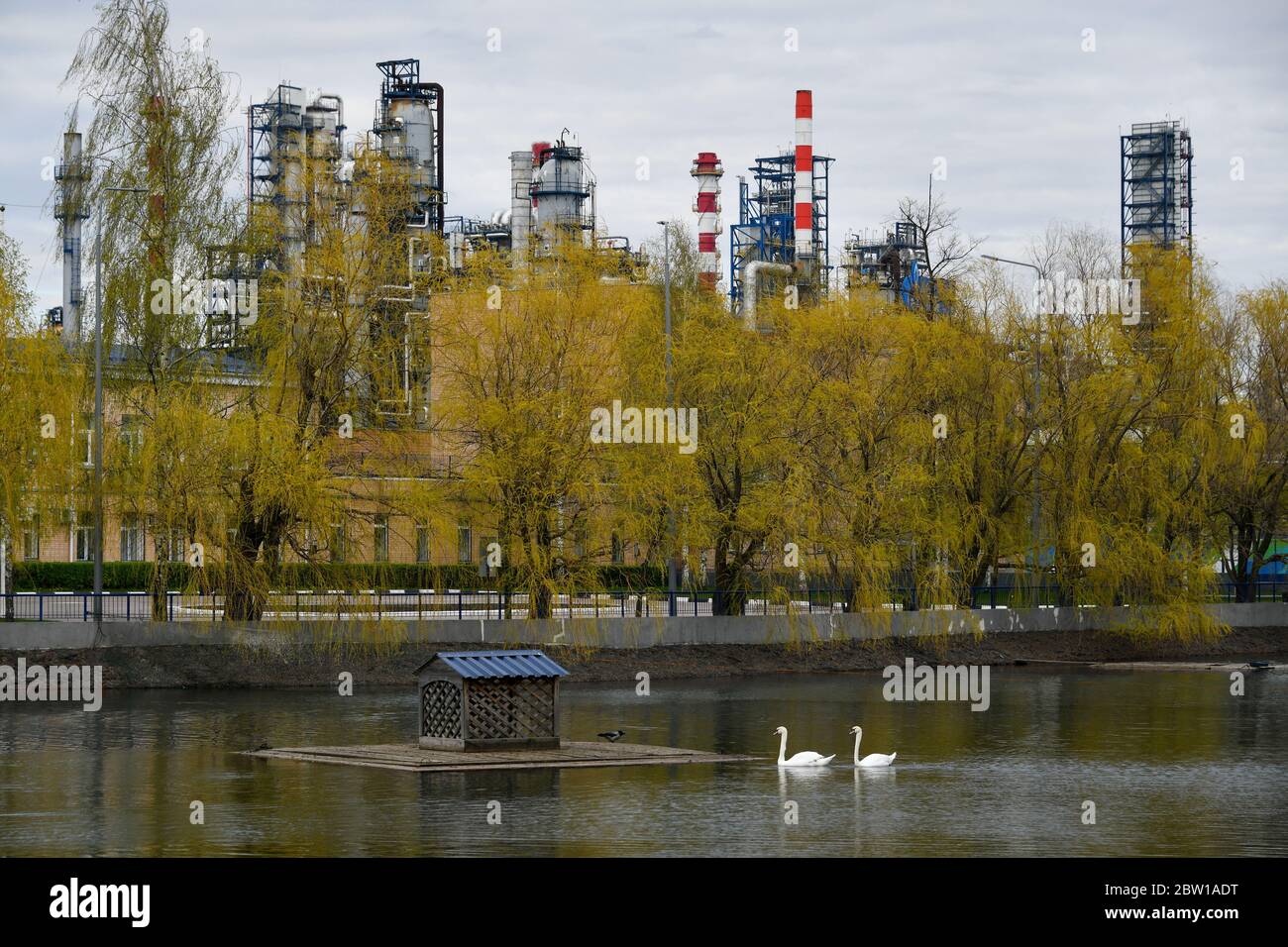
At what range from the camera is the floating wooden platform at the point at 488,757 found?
25.0 metres

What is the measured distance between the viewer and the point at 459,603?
152 feet

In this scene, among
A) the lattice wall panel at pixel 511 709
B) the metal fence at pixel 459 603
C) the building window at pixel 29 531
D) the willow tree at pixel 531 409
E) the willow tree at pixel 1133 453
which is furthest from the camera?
the willow tree at pixel 1133 453

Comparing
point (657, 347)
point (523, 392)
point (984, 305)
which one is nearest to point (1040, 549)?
point (984, 305)

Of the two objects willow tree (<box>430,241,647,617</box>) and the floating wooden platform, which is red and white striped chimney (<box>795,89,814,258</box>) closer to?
willow tree (<box>430,241,647,617</box>)

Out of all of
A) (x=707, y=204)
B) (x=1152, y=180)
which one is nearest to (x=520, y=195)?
(x=707, y=204)

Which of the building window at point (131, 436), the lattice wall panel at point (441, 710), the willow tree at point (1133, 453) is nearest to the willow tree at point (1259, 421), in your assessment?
the willow tree at point (1133, 453)

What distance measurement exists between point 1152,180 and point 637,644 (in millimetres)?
74914

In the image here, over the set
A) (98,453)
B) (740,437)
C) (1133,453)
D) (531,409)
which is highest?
(531,409)

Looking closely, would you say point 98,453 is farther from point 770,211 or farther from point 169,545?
point 770,211

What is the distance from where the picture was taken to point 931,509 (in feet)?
170

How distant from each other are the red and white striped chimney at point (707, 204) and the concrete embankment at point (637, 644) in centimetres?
4194

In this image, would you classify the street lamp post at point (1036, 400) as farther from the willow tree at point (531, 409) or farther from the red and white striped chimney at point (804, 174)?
the red and white striped chimney at point (804, 174)
